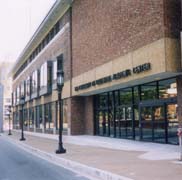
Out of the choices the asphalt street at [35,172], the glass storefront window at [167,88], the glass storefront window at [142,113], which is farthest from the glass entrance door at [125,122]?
the asphalt street at [35,172]

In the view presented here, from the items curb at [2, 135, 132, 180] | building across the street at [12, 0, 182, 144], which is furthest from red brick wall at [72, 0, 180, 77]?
curb at [2, 135, 132, 180]

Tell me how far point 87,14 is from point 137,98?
25.8 feet

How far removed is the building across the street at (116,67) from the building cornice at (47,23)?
127 millimetres

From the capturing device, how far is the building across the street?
16578mm

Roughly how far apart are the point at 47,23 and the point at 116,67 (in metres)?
18.7

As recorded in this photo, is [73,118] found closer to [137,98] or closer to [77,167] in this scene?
[137,98]

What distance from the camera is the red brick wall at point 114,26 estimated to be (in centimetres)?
1636

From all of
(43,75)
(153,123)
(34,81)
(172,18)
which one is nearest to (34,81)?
(34,81)

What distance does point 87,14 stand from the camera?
26188 mm

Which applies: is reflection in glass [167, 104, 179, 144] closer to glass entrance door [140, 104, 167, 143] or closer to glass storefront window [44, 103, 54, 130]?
glass entrance door [140, 104, 167, 143]

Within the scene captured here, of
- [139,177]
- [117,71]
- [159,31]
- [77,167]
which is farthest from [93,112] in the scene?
[139,177]

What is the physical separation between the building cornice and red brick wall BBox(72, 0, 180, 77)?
2192 millimetres

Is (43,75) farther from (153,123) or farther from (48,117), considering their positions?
(153,123)

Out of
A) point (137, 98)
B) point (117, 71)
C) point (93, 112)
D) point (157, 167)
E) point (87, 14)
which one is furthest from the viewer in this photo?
point (93, 112)
